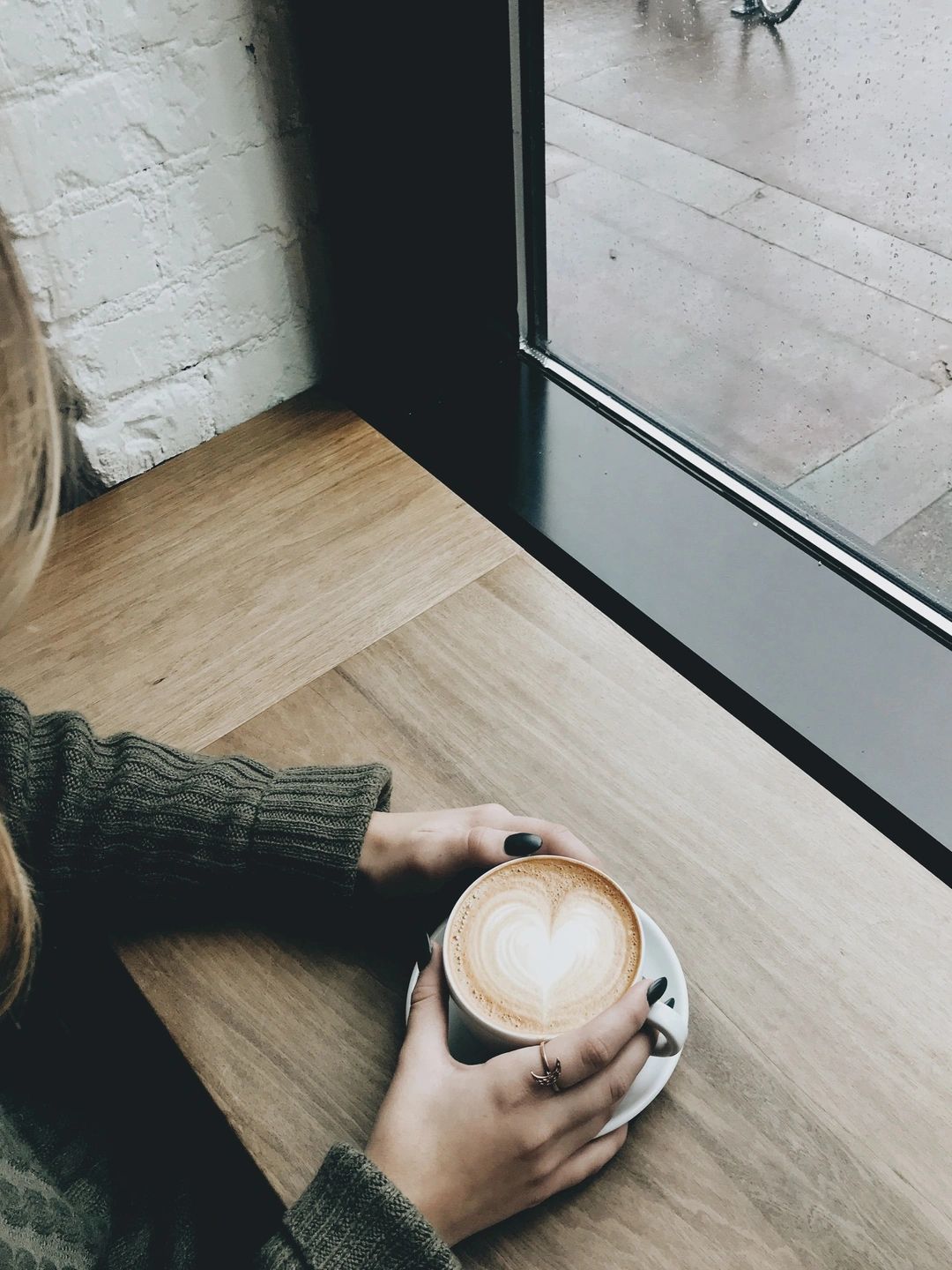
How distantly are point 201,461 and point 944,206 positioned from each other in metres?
0.82

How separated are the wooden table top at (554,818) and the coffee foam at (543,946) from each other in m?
0.09

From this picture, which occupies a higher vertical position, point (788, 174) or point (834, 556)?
point (788, 174)

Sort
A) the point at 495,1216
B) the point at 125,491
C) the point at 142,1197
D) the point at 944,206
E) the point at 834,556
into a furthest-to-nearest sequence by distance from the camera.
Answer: the point at 125,491 < the point at 834,556 < the point at 944,206 < the point at 142,1197 < the point at 495,1216

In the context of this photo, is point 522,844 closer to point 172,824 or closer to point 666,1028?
point 666,1028

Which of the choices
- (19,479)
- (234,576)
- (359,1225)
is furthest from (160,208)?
(359,1225)

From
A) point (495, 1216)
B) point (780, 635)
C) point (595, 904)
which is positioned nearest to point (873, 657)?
point (780, 635)

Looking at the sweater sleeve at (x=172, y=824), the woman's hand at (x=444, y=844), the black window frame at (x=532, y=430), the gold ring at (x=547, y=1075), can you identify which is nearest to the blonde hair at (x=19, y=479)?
the sweater sleeve at (x=172, y=824)

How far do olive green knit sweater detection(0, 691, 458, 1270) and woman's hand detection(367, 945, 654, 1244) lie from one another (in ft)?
0.58

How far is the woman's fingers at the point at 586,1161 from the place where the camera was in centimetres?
62

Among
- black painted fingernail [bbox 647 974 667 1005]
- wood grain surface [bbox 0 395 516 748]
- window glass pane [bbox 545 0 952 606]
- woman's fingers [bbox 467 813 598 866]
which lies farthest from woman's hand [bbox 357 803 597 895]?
window glass pane [bbox 545 0 952 606]

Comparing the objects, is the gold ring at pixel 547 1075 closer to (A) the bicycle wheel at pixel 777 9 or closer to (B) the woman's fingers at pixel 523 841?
(B) the woman's fingers at pixel 523 841

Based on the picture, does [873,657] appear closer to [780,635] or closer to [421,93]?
[780,635]

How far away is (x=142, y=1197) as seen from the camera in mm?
733

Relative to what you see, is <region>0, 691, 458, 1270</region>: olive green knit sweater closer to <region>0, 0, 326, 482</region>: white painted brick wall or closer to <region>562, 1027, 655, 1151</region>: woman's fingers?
<region>562, 1027, 655, 1151</region>: woman's fingers
